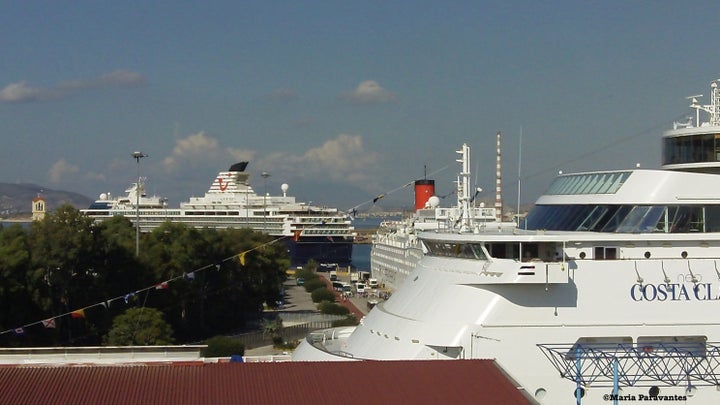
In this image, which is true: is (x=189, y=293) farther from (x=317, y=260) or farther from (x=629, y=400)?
(x=317, y=260)

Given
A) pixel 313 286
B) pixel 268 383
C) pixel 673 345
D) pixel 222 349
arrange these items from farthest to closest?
1. pixel 313 286
2. pixel 222 349
3. pixel 673 345
4. pixel 268 383

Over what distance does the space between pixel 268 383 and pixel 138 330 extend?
67.7 ft

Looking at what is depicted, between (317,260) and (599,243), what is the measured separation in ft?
348

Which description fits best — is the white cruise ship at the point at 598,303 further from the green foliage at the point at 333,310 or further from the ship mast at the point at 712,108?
the green foliage at the point at 333,310

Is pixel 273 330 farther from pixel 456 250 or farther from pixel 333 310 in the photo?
pixel 456 250

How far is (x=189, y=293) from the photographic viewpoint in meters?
47.2

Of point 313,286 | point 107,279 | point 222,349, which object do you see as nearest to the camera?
point 222,349

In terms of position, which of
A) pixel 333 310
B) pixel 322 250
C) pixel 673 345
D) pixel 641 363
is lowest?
pixel 333 310

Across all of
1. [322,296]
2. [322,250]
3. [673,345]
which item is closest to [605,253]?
[673,345]

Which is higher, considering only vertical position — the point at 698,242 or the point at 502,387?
the point at 698,242

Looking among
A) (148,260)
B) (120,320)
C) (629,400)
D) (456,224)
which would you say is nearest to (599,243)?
(629,400)

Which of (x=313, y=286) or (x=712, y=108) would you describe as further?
(x=313, y=286)

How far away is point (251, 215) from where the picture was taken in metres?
127

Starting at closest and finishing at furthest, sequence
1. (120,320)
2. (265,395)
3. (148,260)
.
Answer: (265,395) → (120,320) → (148,260)
